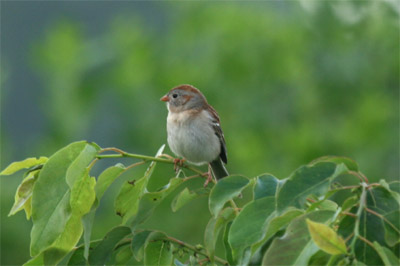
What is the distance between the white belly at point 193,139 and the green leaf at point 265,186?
3177 millimetres

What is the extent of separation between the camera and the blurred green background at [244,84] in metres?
11.3

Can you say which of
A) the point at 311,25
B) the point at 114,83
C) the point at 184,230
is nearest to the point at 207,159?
the point at 184,230

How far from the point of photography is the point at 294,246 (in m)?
1.93

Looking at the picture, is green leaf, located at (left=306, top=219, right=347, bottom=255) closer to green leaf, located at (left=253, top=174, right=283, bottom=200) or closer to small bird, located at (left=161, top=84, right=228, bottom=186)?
green leaf, located at (left=253, top=174, right=283, bottom=200)

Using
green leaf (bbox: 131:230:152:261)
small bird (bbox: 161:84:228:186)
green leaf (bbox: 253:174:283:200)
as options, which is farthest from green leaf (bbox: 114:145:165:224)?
small bird (bbox: 161:84:228:186)

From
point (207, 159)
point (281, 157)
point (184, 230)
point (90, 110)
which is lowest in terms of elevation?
point (184, 230)

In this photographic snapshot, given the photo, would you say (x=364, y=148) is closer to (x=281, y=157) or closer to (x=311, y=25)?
(x=281, y=157)

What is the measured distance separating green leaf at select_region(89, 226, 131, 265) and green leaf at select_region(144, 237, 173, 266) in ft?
0.37

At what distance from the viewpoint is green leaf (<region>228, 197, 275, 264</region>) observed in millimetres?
2053

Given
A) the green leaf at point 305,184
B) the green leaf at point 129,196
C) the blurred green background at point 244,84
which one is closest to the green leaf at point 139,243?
the green leaf at point 129,196

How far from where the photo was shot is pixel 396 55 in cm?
1276

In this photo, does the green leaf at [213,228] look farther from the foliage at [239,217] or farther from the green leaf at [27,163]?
the green leaf at [27,163]

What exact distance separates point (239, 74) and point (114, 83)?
219 centimetres

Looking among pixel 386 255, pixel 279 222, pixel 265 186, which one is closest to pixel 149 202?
pixel 265 186
